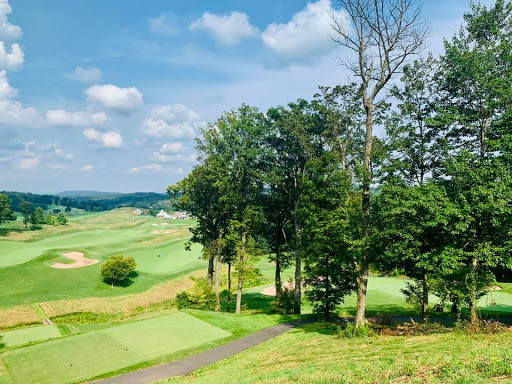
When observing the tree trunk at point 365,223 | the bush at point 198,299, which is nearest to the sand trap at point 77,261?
the bush at point 198,299

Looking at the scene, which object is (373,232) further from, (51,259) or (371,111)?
(51,259)

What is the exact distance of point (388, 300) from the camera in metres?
43.7

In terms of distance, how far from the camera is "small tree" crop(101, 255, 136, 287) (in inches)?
2255

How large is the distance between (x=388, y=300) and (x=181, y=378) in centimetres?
3368

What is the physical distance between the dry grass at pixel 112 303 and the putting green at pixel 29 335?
11.0 m

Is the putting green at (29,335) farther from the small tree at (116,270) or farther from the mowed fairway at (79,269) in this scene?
the small tree at (116,270)

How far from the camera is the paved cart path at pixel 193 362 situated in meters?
19.1

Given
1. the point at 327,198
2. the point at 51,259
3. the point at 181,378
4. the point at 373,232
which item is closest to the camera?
the point at 181,378

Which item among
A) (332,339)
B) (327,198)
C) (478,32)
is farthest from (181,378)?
(478,32)

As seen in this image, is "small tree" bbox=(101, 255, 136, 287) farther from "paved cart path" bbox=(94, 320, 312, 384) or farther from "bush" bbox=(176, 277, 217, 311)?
"paved cart path" bbox=(94, 320, 312, 384)

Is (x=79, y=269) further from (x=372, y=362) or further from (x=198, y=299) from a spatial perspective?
(x=372, y=362)

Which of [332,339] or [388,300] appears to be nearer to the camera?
[332,339]

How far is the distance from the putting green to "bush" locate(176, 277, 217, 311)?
11602 mm

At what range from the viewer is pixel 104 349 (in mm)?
23891
